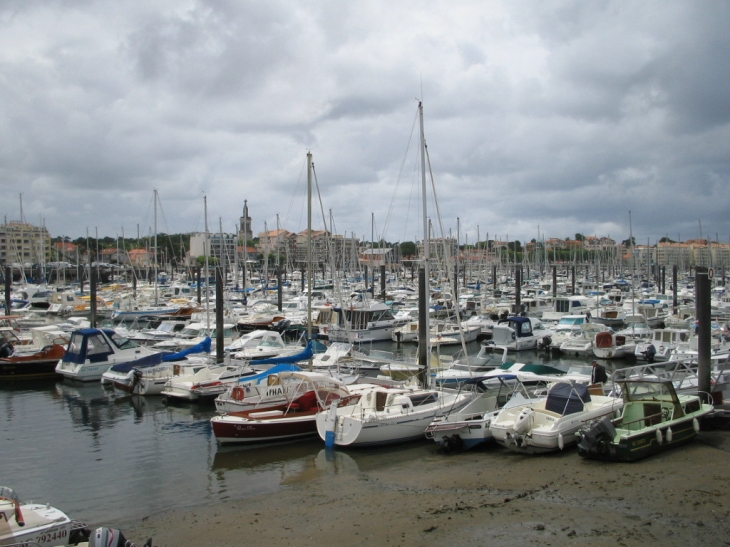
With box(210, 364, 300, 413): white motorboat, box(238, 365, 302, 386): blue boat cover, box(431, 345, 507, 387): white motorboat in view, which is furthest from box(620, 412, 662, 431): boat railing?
box(238, 365, 302, 386): blue boat cover

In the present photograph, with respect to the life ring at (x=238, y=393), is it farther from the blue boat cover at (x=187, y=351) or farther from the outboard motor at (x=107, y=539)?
the outboard motor at (x=107, y=539)

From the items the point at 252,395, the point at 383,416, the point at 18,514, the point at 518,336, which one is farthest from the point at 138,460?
the point at 518,336

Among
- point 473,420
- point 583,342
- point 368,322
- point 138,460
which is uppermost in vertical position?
Answer: point 368,322

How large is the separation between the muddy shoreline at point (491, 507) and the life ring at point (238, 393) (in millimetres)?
6149

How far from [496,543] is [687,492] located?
499 cm

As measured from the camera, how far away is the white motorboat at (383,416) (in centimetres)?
1969

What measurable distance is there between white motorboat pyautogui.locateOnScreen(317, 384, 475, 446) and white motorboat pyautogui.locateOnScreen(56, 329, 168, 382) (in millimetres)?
16160

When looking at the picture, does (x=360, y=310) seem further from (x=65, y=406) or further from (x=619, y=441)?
(x=619, y=441)

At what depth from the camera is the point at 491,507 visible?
13.4 metres

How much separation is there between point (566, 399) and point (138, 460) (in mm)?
13636

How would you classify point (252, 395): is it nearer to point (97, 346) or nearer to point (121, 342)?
point (121, 342)

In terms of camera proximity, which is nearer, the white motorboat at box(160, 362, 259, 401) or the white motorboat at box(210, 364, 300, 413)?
the white motorboat at box(210, 364, 300, 413)

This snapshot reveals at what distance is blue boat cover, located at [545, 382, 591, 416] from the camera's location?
18250 millimetres

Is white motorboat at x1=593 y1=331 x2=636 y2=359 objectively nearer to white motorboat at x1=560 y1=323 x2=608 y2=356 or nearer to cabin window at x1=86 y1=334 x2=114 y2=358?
white motorboat at x1=560 y1=323 x2=608 y2=356
